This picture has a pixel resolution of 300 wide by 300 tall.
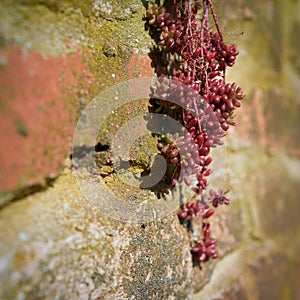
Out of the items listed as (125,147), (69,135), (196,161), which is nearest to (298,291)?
(196,161)

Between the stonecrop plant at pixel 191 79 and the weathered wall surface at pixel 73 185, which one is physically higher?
Answer: the stonecrop plant at pixel 191 79

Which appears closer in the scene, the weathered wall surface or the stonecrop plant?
the weathered wall surface

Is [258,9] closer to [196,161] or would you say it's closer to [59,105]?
[196,161]

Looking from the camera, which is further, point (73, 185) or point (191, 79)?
point (191, 79)

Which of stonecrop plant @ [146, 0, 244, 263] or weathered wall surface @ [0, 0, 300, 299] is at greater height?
stonecrop plant @ [146, 0, 244, 263]

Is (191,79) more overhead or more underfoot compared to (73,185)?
more overhead

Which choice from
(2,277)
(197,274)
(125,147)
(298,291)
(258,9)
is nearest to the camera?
(2,277)

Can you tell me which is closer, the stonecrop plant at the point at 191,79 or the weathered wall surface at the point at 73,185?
the weathered wall surface at the point at 73,185

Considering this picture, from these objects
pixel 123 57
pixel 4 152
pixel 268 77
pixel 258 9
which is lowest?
pixel 4 152
